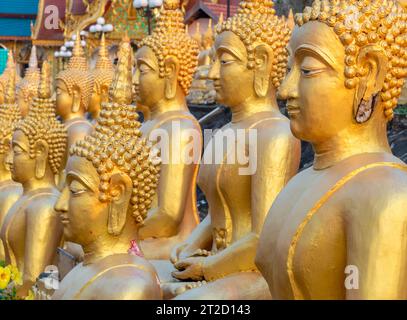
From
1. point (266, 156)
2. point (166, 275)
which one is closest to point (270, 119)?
point (266, 156)

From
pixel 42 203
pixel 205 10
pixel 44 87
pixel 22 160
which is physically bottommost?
pixel 42 203

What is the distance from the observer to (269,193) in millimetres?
4730

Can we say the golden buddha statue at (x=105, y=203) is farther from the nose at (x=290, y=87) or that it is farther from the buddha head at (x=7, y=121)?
the buddha head at (x=7, y=121)

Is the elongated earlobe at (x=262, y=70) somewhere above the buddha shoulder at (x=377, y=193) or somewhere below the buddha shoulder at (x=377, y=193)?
above

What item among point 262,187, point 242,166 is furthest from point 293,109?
point 242,166

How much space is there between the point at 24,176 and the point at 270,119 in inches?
66.2

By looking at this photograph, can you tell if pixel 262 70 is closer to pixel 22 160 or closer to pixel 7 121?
pixel 22 160

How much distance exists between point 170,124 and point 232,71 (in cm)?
122

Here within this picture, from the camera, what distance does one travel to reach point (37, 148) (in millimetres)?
6016

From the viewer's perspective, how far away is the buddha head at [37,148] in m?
5.99

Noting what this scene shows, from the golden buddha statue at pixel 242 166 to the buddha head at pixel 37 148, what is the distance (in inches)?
44.2

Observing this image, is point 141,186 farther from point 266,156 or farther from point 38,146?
point 38,146

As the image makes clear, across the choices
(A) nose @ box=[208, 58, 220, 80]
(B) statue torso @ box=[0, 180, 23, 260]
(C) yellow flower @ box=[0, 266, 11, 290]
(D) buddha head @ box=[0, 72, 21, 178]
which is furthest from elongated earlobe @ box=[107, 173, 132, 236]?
(D) buddha head @ box=[0, 72, 21, 178]

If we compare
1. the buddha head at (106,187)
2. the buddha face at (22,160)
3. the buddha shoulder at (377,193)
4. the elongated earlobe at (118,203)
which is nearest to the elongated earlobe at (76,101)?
the buddha face at (22,160)
